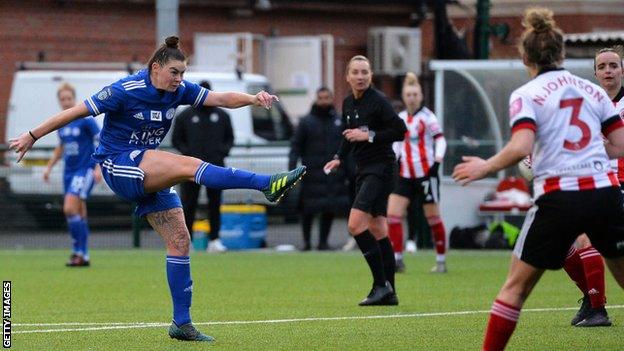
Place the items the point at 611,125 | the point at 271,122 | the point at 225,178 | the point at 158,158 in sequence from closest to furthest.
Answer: the point at 611,125
the point at 225,178
the point at 158,158
the point at 271,122

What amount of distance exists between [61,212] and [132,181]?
13.2 meters

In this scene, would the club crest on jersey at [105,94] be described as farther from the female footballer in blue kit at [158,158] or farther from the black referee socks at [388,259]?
the black referee socks at [388,259]

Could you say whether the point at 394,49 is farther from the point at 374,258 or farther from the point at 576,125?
the point at 576,125

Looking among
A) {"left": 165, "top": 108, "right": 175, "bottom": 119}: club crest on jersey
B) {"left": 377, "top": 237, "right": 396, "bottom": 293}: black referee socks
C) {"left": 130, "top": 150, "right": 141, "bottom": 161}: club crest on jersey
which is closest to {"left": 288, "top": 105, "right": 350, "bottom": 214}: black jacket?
{"left": 377, "top": 237, "right": 396, "bottom": 293}: black referee socks

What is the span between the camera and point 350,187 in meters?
21.0

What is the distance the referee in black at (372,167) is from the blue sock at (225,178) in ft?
9.56

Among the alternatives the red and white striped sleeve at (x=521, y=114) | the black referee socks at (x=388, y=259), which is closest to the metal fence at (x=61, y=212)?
the black referee socks at (x=388, y=259)

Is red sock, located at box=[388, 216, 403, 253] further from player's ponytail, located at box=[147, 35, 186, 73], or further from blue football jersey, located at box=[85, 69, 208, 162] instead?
player's ponytail, located at box=[147, 35, 186, 73]

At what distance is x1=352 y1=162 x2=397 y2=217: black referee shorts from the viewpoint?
13.0 m

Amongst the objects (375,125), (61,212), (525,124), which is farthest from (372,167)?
(61,212)

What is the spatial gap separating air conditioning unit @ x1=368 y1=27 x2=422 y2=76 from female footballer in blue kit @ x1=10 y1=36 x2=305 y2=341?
26.5 meters

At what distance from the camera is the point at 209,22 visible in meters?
34.3

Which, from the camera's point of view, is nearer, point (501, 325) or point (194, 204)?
point (501, 325)

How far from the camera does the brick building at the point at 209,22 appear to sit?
30812mm
